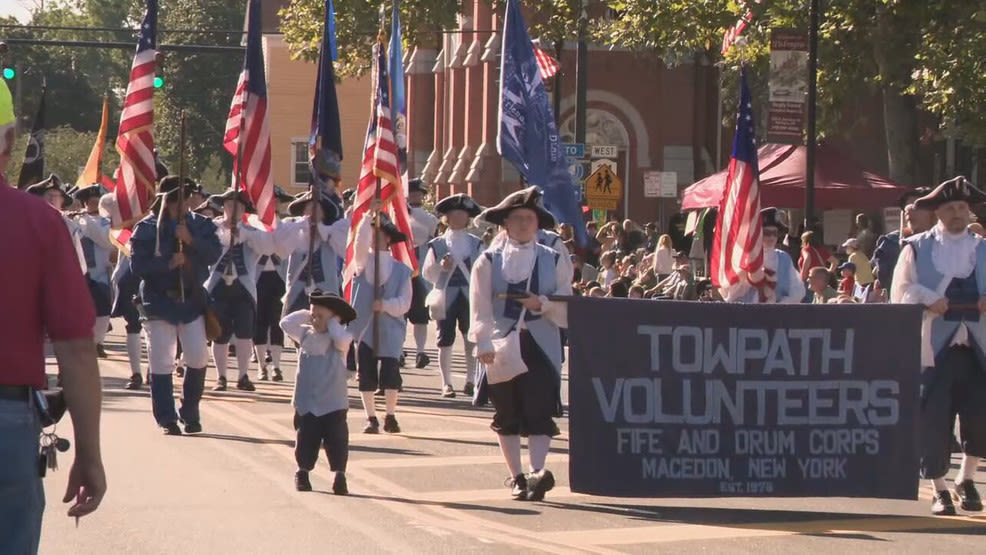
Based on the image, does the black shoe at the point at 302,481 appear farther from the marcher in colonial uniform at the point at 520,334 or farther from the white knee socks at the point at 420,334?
the white knee socks at the point at 420,334

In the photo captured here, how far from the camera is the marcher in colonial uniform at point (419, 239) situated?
811 inches

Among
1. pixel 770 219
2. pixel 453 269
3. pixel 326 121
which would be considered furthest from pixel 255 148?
pixel 770 219

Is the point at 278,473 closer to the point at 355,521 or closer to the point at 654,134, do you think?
the point at 355,521

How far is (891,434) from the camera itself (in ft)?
37.6

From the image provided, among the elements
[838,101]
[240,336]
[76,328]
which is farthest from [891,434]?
[838,101]

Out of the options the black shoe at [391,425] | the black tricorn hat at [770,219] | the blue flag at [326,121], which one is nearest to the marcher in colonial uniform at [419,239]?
the blue flag at [326,121]

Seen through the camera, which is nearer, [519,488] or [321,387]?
[519,488]

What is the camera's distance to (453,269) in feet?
60.9

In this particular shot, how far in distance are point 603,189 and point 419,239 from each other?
13.0 metres

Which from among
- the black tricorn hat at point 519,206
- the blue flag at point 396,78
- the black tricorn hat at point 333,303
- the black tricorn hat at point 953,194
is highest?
the blue flag at point 396,78

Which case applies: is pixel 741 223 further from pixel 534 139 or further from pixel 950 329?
pixel 950 329

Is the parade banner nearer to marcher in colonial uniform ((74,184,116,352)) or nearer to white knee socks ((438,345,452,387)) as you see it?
white knee socks ((438,345,452,387))

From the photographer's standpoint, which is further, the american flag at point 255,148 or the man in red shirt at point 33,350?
the american flag at point 255,148

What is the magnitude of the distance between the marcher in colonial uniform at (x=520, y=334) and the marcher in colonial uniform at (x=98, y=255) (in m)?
10.2
